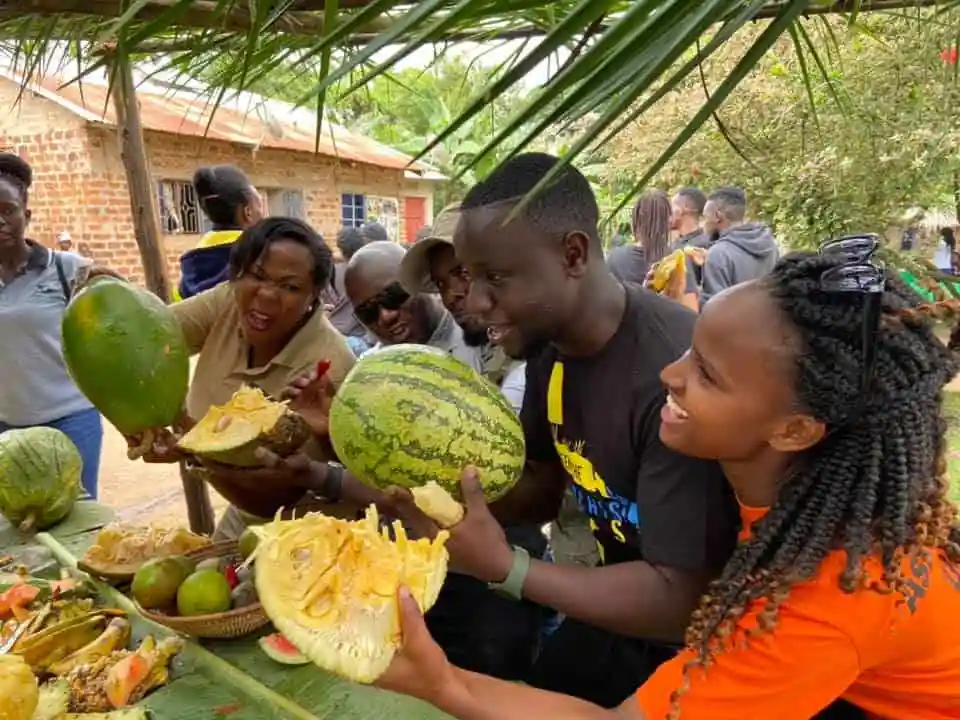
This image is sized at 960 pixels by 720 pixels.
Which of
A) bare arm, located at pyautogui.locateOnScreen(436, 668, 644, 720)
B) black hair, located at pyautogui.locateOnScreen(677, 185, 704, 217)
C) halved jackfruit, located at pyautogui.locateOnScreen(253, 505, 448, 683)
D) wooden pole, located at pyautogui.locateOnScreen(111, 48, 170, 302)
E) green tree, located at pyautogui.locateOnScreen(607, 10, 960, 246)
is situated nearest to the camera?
halved jackfruit, located at pyautogui.locateOnScreen(253, 505, 448, 683)

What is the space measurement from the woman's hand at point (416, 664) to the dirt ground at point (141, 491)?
4321mm

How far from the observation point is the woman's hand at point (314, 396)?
7.48 ft

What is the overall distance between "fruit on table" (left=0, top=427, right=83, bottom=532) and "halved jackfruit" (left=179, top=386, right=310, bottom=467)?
93 cm

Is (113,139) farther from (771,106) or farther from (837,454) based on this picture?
(837,454)

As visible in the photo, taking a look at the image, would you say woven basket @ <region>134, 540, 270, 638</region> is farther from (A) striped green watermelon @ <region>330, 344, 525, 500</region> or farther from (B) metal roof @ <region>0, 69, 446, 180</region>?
(B) metal roof @ <region>0, 69, 446, 180</region>

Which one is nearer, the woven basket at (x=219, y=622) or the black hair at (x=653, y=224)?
the woven basket at (x=219, y=622)

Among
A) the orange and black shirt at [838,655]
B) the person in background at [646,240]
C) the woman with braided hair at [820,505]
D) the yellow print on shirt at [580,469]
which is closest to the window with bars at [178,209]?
the person in background at [646,240]

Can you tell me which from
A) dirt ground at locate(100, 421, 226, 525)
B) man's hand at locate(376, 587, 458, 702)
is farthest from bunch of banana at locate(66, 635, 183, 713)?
dirt ground at locate(100, 421, 226, 525)

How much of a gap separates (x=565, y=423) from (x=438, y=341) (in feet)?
3.62

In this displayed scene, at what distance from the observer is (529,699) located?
1.43 metres

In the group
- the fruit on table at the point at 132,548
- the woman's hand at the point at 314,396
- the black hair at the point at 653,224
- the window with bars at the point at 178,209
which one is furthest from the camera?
the window with bars at the point at 178,209

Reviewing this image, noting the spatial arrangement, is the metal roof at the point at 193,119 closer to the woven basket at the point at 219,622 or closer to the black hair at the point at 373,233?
the black hair at the point at 373,233

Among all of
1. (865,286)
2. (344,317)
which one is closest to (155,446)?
(865,286)

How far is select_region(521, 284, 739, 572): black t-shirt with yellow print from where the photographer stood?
1453 millimetres
